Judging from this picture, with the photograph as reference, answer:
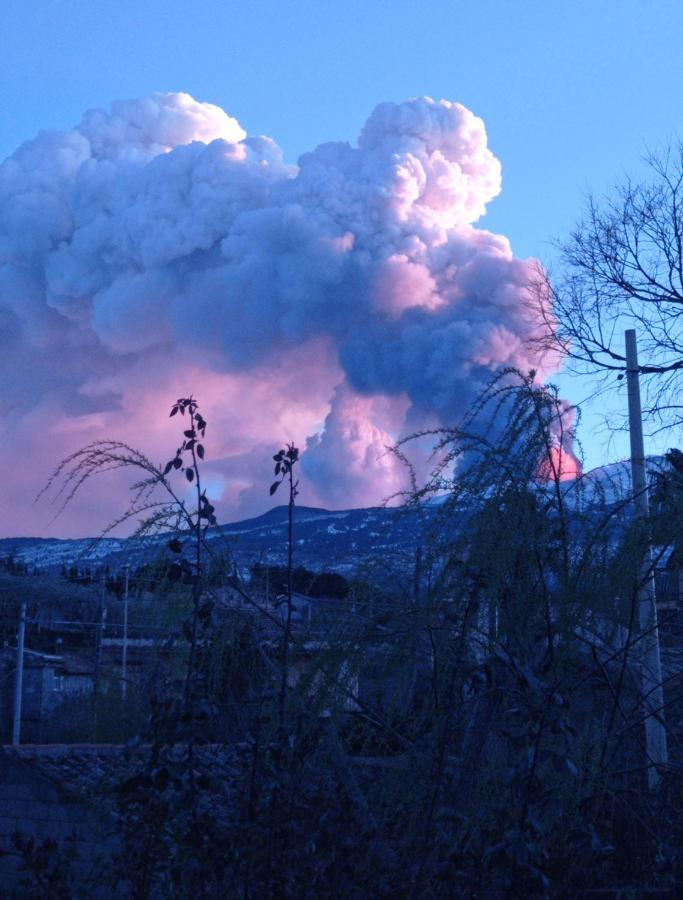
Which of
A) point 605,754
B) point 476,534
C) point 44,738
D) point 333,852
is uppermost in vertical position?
point 476,534

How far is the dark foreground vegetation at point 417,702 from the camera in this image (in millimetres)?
2705

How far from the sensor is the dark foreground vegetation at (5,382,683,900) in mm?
2705

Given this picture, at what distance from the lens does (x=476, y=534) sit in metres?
2.97

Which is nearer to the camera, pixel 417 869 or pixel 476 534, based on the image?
pixel 417 869

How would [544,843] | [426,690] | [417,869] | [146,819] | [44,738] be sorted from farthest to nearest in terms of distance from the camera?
[44,738] < [426,690] < [146,819] < [417,869] < [544,843]

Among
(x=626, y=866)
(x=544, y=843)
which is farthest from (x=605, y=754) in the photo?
(x=544, y=843)

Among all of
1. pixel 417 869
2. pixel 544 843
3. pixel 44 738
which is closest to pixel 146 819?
pixel 417 869

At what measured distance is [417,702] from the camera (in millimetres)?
3111

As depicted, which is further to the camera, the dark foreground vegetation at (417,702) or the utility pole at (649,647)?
the utility pole at (649,647)

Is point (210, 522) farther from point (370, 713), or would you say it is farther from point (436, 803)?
point (436, 803)

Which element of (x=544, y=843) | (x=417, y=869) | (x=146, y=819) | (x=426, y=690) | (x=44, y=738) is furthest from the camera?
(x=44, y=738)

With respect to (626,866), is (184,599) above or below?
above

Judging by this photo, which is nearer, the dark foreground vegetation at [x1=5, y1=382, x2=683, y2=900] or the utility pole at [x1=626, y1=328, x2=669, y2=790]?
the dark foreground vegetation at [x1=5, y1=382, x2=683, y2=900]

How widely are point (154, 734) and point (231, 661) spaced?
0.46 metres
